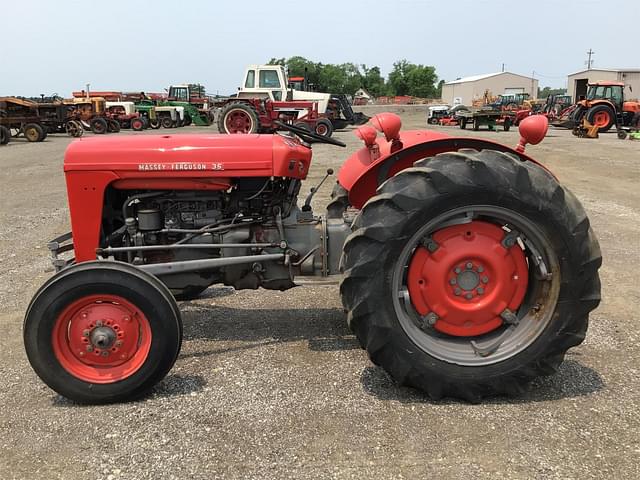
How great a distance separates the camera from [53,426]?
263 centimetres

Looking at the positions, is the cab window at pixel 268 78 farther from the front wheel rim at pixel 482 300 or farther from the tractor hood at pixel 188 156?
the front wheel rim at pixel 482 300

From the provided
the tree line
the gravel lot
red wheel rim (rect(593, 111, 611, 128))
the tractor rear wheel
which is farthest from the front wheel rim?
the tree line

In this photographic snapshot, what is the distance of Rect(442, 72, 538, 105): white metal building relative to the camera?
60.8 metres

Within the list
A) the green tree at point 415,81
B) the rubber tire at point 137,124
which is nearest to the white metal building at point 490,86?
the green tree at point 415,81

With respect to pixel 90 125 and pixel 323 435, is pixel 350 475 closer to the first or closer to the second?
pixel 323 435

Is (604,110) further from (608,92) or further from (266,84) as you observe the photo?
(266,84)

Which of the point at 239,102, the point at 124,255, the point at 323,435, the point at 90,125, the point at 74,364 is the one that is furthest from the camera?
the point at 90,125

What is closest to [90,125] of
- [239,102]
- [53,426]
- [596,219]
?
[239,102]

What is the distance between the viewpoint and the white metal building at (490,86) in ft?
199

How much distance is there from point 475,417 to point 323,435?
79cm

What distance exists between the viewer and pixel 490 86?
62.1 m

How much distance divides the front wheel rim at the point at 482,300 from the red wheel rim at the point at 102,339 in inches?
55.5

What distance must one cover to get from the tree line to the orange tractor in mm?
55128

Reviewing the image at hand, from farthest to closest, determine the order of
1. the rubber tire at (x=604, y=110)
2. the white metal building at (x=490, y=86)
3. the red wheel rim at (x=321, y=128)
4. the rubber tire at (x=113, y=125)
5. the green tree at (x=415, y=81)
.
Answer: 1. the green tree at (x=415, y=81)
2. the white metal building at (x=490, y=86)
3. the rubber tire at (x=113, y=125)
4. the rubber tire at (x=604, y=110)
5. the red wheel rim at (x=321, y=128)
